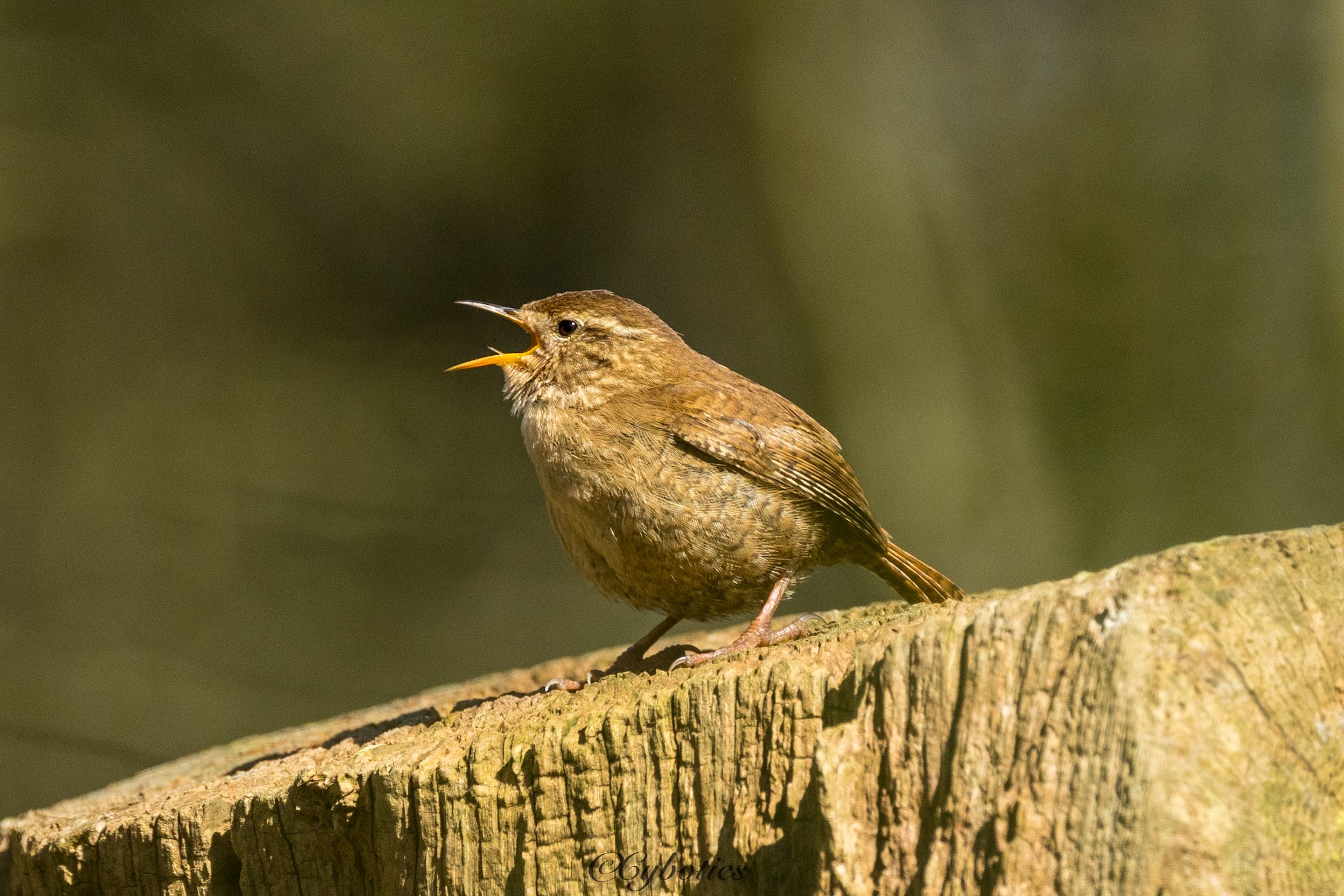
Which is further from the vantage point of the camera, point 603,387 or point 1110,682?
point 603,387

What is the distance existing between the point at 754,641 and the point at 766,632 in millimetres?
157

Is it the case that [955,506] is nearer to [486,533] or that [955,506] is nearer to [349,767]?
[486,533]

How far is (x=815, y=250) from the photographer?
8602 millimetres

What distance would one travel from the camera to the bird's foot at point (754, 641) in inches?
114

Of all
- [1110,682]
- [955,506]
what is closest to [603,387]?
[1110,682]

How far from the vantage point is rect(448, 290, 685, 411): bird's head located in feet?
12.8

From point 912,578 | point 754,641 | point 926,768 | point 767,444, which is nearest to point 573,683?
point 754,641

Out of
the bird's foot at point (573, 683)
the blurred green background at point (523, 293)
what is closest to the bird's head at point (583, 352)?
the bird's foot at point (573, 683)

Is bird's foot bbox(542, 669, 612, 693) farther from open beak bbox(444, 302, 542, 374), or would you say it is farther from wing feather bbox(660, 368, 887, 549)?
open beak bbox(444, 302, 542, 374)

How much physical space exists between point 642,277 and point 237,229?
268 centimetres

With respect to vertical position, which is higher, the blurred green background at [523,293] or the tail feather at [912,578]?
the blurred green background at [523,293]

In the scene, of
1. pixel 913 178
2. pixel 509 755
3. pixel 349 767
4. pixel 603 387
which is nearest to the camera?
pixel 509 755

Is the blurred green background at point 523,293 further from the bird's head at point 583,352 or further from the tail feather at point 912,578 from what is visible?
the bird's head at point 583,352

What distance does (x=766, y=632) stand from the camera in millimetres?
3574
